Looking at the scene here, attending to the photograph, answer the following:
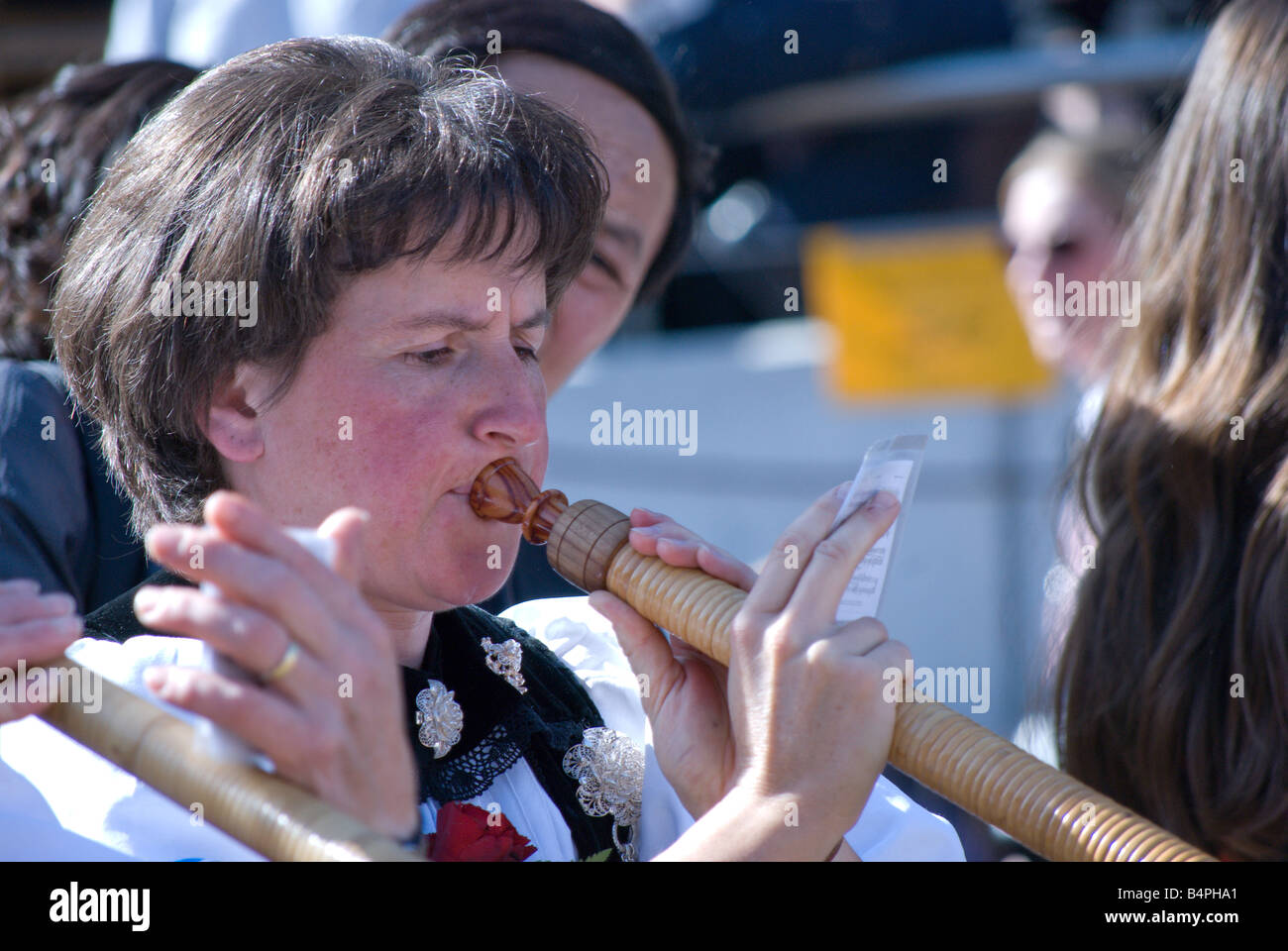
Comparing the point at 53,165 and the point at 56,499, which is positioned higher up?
the point at 53,165

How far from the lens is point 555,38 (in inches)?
89.2

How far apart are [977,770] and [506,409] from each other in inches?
24.1

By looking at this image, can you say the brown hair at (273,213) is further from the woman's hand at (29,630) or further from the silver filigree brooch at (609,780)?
the silver filigree brooch at (609,780)

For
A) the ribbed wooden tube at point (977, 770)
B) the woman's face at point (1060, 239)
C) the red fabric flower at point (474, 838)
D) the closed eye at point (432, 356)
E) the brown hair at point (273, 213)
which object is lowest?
the red fabric flower at point (474, 838)

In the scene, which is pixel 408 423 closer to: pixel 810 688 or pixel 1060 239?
pixel 810 688

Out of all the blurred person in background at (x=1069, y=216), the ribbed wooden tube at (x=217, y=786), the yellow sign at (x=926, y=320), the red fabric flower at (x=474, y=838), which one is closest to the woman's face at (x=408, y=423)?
the red fabric flower at (x=474, y=838)

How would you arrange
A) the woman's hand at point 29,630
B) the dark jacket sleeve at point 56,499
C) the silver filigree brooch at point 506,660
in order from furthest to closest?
the dark jacket sleeve at point 56,499
the silver filigree brooch at point 506,660
the woman's hand at point 29,630

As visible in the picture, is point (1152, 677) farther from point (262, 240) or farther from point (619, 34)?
point (619, 34)

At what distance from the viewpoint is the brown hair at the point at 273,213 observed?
1.39 metres

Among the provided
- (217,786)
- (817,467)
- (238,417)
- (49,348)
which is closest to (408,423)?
(238,417)

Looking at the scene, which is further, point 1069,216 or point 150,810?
point 1069,216

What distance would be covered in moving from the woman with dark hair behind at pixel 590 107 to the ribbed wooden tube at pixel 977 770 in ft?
2.37

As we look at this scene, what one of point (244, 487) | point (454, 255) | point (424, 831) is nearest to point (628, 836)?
point (424, 831)

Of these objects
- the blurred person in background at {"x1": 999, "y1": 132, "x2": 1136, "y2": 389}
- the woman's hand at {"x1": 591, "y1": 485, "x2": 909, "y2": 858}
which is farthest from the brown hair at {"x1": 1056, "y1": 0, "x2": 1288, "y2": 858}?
the blurred person in background at {"x1": 999, "y1": 132, "x2": 1136, "y2": 389}
